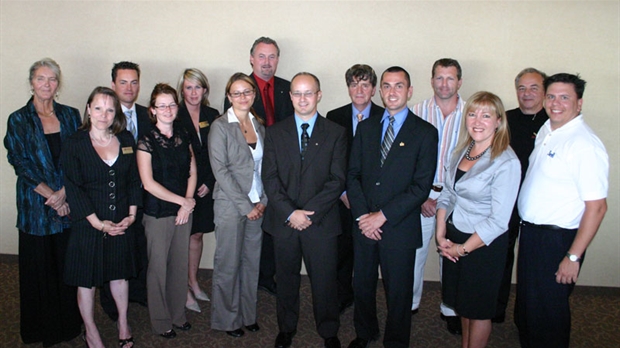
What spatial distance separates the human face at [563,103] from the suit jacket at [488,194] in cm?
34

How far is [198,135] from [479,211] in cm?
224

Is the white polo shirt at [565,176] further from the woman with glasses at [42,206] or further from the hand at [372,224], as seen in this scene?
the woman with glasses at [42,206]

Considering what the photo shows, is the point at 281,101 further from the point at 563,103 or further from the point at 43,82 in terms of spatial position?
the point at 563,103

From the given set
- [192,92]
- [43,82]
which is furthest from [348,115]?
[43,82]

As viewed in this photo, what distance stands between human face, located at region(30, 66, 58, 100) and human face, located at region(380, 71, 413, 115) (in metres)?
2.32

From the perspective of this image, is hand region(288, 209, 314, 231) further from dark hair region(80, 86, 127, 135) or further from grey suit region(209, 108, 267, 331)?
dark hair region(80, 86, 127, 135)

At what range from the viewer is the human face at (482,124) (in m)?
2.61

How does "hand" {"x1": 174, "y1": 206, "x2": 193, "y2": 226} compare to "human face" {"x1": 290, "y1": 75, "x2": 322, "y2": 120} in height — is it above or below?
below

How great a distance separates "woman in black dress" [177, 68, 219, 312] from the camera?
358 centimetres

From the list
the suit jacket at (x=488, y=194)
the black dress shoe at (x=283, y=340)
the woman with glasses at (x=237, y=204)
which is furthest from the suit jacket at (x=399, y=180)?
the black dress shoe at (x=283, y=340)

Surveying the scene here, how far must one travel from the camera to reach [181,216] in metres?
3.17

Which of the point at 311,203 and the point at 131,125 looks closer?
the point at 311,203

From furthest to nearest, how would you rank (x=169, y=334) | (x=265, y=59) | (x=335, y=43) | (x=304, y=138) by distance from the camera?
(x=335, y=43)
(x=265, y=59)
(x=169, y=334)
(x=304, y=138)

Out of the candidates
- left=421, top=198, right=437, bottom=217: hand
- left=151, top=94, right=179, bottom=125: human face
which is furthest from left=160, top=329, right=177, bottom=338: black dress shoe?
left=421, top=198, right=437, bottom=217: hand
